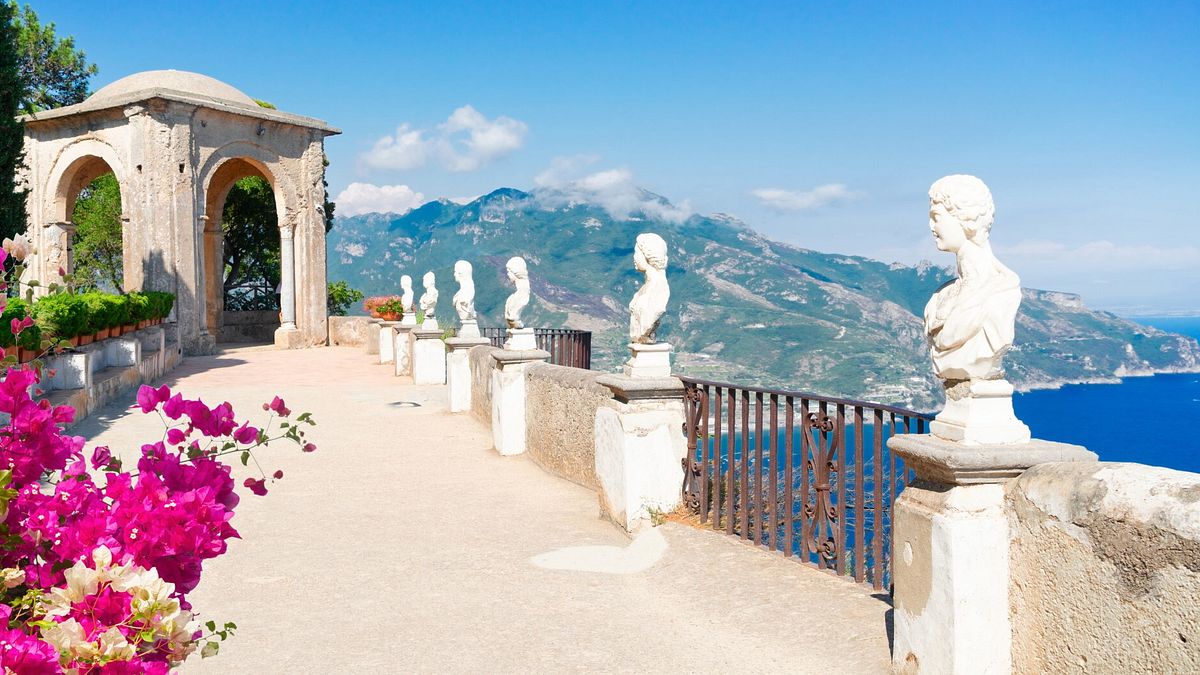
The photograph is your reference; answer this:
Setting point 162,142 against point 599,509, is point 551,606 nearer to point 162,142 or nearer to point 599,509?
point 599,509

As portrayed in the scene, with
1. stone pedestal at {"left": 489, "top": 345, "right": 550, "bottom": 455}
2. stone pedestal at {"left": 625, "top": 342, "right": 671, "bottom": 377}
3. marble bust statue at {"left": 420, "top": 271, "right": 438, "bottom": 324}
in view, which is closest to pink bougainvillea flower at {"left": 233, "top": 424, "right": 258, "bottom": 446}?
stone pedestal at {"left": 625, "top": 342, "right": 671, "bottom": 377}

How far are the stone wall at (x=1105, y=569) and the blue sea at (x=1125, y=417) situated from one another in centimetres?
2988

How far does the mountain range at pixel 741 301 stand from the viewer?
209 ft

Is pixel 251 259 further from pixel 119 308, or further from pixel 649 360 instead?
pixel 649 360

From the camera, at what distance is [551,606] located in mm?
4758

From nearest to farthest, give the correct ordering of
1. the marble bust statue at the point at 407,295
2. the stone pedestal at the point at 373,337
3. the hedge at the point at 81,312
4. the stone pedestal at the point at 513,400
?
the hedge at the point at 81,312
the stone pedestal at the point at 513,400
the marble bust statue at the point at 407,295
the stone pedestal at the point at 373,337

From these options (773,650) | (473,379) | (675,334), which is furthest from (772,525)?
(675,334)

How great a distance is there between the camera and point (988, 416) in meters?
3.33

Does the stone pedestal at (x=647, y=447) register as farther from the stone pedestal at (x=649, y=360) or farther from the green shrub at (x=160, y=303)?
the green shrub at (x=160, y=303)

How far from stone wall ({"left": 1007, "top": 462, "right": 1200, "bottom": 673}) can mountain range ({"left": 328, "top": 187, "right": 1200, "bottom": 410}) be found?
1073mm

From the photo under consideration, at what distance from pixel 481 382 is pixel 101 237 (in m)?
24.4

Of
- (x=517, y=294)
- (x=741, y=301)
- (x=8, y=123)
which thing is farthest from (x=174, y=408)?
(x=741, y=301)

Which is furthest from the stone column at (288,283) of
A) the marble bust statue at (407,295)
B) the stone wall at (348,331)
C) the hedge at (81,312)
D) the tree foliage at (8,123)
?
the tree foliage at (8,123)

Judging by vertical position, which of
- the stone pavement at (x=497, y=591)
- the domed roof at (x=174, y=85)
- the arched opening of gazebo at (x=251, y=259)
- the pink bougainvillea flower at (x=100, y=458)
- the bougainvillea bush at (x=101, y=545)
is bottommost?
the stone pavement at (x=497, y=591)
